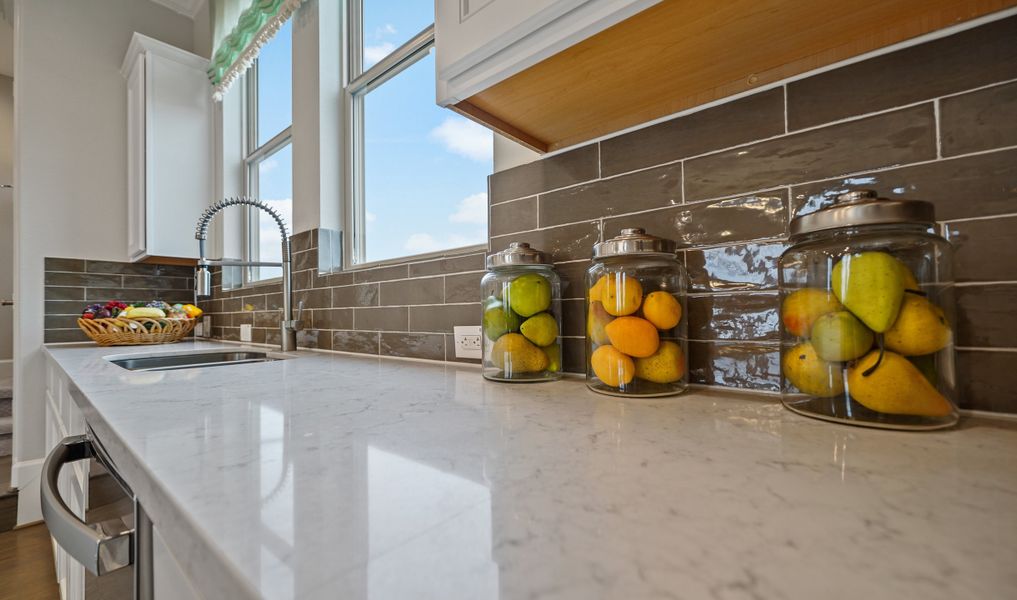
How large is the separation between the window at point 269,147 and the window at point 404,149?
2.22 feet

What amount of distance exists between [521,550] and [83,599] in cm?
109

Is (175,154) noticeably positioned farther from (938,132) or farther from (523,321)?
(938,132)

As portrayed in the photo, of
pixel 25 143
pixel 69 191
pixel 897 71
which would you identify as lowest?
pixel 897 71

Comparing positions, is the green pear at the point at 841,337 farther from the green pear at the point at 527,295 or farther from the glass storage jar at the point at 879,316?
the green pear at the point at 527,295

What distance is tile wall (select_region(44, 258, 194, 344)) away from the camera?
7.61 feet

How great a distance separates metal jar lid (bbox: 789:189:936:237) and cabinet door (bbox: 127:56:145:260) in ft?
9.68

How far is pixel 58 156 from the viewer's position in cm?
236

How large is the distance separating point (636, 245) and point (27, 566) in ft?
9.04

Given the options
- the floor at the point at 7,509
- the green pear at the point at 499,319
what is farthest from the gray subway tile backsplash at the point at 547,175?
the floor at the point at 7,509

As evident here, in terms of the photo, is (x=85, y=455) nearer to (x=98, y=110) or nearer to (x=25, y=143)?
(x=25, y=143)

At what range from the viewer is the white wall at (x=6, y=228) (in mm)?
3611

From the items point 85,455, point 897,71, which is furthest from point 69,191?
point 897,71

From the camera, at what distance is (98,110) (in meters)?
2.48

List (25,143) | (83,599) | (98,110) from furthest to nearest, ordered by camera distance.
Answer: (98,110), (25,143), (83,599)
